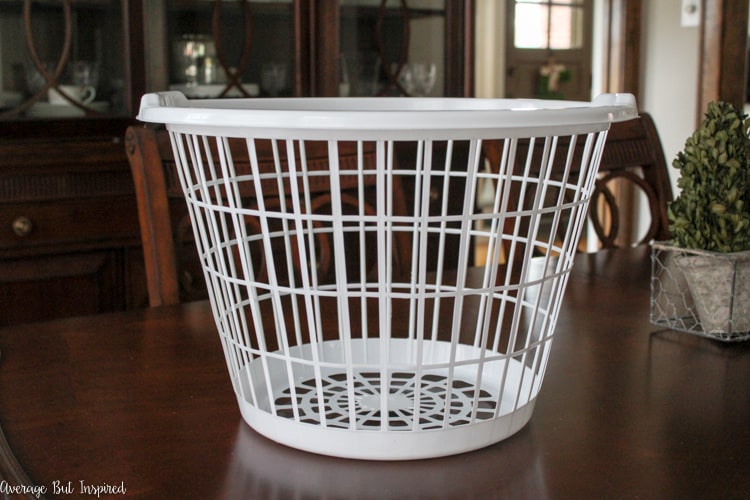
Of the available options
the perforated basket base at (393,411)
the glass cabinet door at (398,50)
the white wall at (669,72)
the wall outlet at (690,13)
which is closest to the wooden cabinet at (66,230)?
the glass cabinet door at (398,50)

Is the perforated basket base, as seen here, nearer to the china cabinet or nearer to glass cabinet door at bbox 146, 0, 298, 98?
the china cabinet

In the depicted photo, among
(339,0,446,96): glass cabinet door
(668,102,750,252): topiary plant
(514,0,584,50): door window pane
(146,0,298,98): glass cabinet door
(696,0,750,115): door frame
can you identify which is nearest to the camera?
(668,102,750,252): topiary plant

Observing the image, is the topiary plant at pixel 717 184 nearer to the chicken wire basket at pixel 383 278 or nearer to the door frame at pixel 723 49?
the chicken wire basket at pixel 383 278

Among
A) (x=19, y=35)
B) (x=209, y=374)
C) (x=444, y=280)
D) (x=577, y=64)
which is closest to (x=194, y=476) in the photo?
(x=209, y=374)

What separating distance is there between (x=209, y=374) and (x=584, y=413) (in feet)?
0.92

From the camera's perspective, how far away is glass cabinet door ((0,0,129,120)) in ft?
6.29

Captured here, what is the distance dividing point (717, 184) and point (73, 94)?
5.31 feet

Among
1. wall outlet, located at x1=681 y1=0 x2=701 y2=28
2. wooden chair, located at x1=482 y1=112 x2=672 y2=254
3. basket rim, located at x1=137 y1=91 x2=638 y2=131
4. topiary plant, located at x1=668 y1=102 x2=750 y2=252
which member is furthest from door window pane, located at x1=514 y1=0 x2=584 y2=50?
basket rim, located at x1=137 y1=91 x2=638 y2=131

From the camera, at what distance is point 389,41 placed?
2383 mm

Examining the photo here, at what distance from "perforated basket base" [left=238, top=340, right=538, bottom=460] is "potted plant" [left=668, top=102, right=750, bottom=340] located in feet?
0.79

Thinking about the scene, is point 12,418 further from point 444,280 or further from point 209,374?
point 444,280

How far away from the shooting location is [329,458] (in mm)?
495

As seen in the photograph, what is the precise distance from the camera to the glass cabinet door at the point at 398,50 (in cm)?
232

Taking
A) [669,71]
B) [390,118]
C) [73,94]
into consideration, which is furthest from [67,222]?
[669,71]
